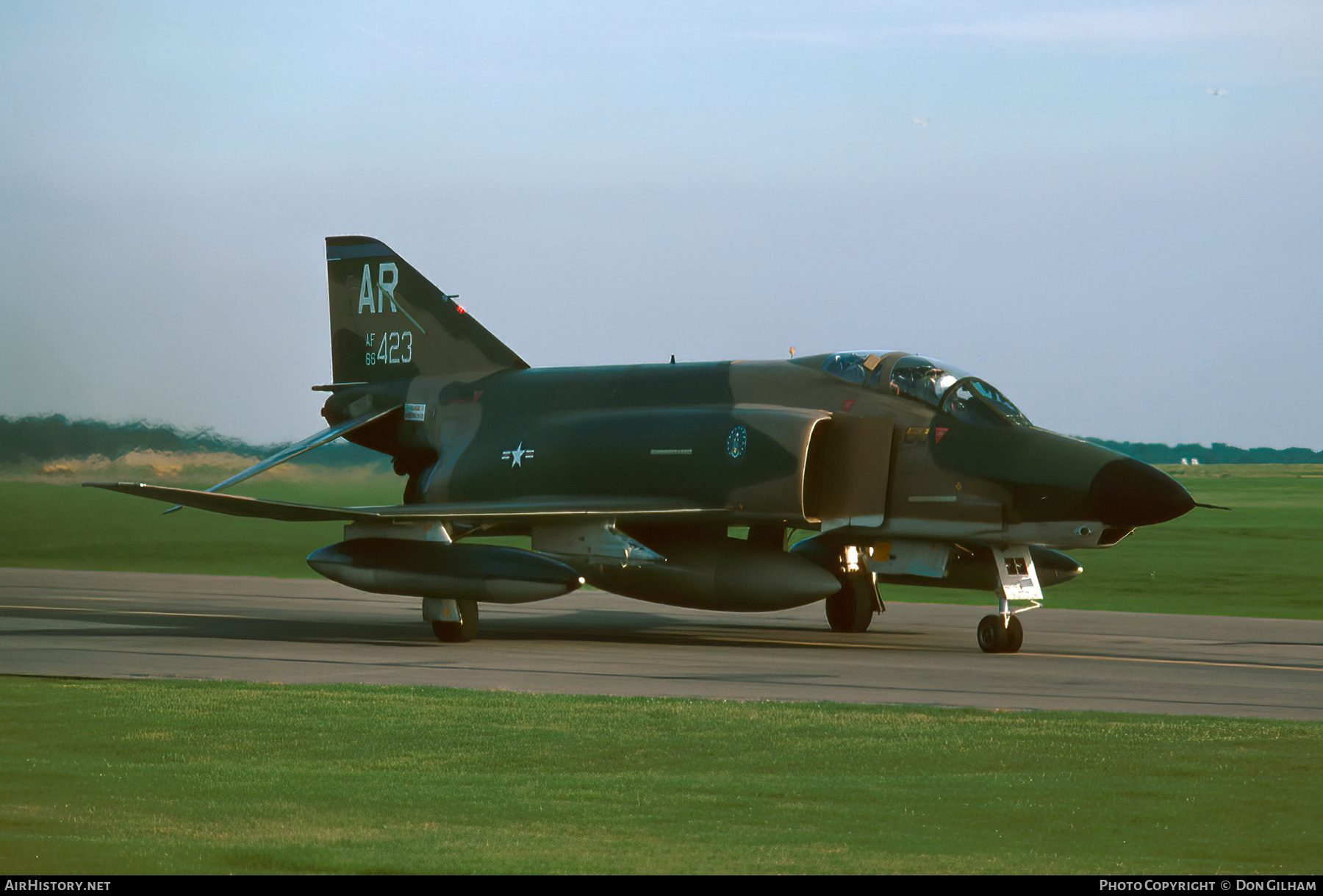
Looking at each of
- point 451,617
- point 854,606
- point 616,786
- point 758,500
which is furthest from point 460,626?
point 616,786

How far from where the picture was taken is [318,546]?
108 feet

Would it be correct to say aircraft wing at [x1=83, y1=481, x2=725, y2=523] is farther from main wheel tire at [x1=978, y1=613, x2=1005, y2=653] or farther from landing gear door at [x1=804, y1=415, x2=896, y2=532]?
main wheel tire at [x1=978, y1=613, x2=1005, y2=653]

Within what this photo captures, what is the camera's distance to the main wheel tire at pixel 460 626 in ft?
53.5

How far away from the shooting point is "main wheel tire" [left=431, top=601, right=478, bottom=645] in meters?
16.3

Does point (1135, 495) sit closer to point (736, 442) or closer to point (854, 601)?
point (736, 442)

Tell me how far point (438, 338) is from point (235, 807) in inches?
603

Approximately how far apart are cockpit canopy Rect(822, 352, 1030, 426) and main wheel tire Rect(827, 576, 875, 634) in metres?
3.06

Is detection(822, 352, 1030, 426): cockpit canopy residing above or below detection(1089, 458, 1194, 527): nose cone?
above

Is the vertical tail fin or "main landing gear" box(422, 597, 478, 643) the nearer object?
"main landing gear" box(422, 597, 478, 643)

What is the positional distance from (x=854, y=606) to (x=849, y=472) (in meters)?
2.84

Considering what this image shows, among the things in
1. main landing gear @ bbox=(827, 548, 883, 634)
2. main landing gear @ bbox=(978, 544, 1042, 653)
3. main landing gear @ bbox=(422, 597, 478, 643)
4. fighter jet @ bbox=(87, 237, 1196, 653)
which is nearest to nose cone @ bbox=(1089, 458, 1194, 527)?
fighter jet @ bbox=(87, 237, 1196, 653)

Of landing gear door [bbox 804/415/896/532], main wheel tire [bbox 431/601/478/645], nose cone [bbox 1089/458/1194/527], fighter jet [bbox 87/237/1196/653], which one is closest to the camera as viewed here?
nose cone [bbox 1089/458/1194/527]

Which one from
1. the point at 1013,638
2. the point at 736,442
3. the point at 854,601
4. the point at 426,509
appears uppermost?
the point at 736,442

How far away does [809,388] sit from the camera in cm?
1670
